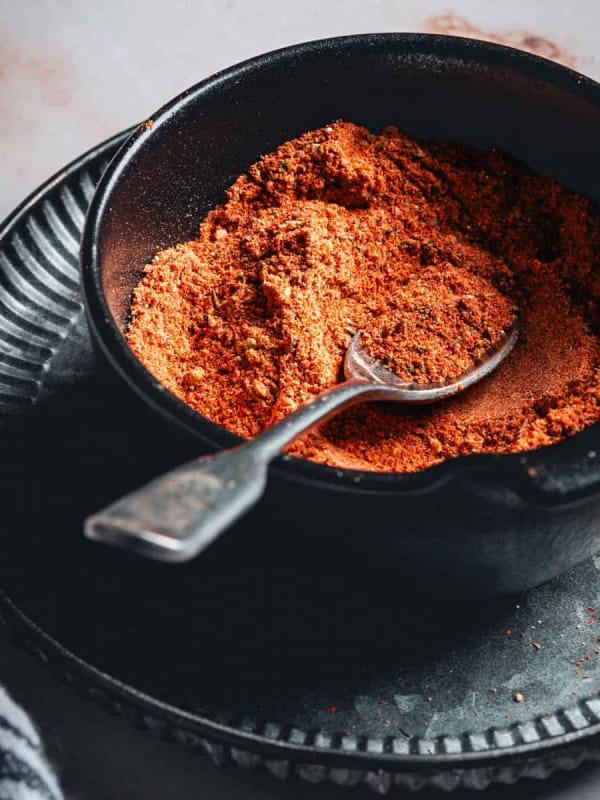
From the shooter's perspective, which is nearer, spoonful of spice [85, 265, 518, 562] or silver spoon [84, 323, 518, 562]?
silver spoon [84, 323, 518, 562]

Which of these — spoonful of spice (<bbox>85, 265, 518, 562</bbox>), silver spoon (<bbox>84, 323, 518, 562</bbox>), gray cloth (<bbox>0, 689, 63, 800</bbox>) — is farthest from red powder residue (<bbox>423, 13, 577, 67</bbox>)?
gray cloth (<bbox>0, 689, 63, 800</bbox>)

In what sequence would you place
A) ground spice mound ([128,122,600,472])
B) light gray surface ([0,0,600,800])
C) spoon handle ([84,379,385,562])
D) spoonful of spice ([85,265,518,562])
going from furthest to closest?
1. light gray surface ([0,0,600,800])
2. ground spice mound ([128,122,600,472])
3. spoonful of spice ([85,265,518,562])
4. spoon handle ([84,379,385,562])

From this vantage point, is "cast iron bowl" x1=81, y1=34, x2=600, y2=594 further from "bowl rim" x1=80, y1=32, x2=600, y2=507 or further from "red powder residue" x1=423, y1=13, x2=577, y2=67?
"red powder residue" x1=423, y1=13, x2=577, y2=67

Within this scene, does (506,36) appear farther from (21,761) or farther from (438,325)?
(21,761)

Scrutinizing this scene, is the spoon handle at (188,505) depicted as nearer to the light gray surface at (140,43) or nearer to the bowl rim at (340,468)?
the bowl rim at (340,468)

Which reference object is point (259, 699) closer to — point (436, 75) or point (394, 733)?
point (394, 733)

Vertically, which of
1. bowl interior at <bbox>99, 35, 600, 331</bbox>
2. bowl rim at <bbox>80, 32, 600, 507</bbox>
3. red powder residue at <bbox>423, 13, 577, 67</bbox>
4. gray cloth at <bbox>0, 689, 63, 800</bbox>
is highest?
red powder residue at <bbox>423, 13, 577, 67</bbox>
